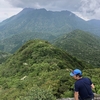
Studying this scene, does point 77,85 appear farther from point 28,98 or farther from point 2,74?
point 2,74

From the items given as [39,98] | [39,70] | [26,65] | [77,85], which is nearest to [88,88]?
[77,85]

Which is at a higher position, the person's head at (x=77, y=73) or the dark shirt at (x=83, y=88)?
the person's head at (x=77, y=73)

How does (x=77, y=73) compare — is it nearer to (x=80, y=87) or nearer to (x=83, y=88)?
(x=80, y=87)

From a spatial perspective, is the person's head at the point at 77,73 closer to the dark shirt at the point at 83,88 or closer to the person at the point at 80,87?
the person at the point at 80,87

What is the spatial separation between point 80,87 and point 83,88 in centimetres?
20

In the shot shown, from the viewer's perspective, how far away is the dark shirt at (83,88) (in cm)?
1072

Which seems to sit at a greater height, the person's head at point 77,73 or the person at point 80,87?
the person's head at point 77,73

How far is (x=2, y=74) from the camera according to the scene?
64.0 metres

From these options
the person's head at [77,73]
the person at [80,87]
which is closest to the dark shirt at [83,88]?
the person at [80,87]

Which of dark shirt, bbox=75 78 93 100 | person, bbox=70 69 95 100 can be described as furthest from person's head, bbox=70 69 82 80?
dark shirt, bbox=75 78 93 100

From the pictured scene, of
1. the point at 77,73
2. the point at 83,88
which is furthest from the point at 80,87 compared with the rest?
the point at 77,73

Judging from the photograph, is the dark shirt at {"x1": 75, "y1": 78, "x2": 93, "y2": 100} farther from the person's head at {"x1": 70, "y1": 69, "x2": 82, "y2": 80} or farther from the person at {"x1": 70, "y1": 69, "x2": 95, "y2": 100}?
the person's head at {"x1": 70, "y1": 69, "x2": 82, "y2": 80}

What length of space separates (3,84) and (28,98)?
37.4m

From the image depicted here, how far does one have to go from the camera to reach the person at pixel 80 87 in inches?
422
